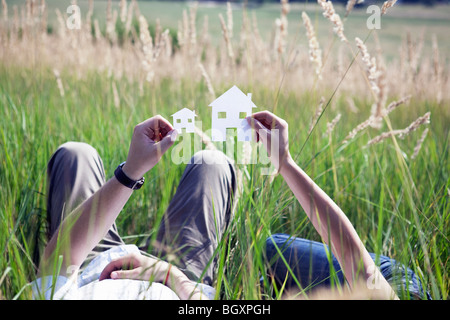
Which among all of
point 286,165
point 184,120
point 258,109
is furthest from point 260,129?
point 258,109

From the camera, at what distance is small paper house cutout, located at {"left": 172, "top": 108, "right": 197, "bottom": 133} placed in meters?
1.07

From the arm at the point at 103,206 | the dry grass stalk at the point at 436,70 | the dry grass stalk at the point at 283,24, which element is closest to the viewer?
the arm at the point at 103,206

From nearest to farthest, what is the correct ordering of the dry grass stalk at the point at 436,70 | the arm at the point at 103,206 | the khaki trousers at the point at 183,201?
1. the arm at the point at 103,206
2. the khaki trousers at the point at 183,201
3. the dry grass stalk at the point at 436,70

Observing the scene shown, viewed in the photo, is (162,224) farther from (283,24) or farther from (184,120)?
(283,24)

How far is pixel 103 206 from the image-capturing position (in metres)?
0.95

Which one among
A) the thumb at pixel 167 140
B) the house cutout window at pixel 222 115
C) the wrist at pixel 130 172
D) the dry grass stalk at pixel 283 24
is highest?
the dry grass stalk at pixel 283 24

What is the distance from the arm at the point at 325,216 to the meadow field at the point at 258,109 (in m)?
0.09

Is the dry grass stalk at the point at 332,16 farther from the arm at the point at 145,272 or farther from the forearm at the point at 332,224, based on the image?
the arm at the point at 145,272

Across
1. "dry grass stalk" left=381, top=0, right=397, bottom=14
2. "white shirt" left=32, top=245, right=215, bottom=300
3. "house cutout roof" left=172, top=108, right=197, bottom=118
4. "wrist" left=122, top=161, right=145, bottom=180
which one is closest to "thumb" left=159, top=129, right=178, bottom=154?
"wrist" left=122, top=161, right=145, bottom=180

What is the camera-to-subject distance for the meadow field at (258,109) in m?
0.95

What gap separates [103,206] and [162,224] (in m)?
0.35

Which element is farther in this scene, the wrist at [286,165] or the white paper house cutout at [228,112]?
the white paper house cutout at [228,112]

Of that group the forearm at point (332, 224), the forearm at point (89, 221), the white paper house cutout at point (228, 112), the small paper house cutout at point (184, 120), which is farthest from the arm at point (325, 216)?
the forearm at point (89, 221)

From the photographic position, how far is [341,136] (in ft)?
6.21
